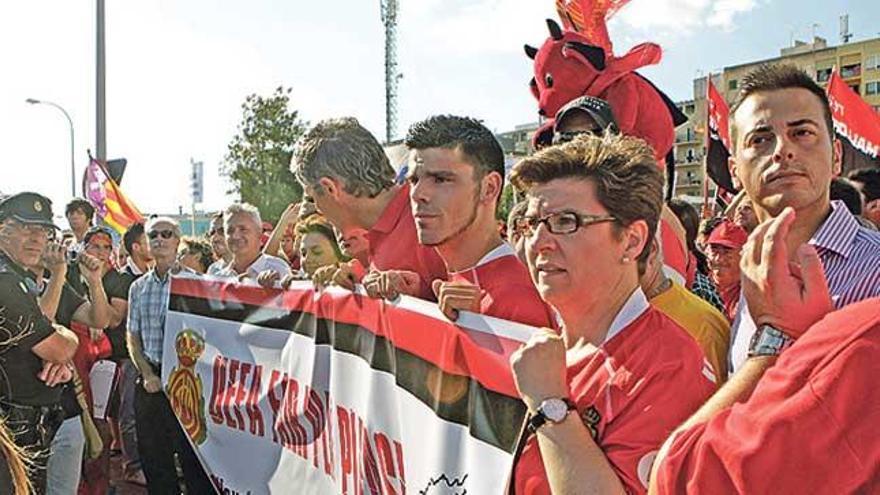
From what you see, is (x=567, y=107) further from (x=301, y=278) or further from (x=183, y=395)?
(x=183, y=395)

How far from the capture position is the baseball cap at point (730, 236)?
4.34m

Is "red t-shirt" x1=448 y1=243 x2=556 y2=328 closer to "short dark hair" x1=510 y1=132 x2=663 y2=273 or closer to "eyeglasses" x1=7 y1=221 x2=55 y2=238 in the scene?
"short dark hair" x1=510 y1=132 x2=663 y2=273

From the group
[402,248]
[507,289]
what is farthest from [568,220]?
[402,248]

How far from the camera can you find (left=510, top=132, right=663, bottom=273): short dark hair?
198 centimetres

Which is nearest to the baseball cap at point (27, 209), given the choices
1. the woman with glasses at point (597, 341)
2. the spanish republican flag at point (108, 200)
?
the woman with glasses at point (597, 341)

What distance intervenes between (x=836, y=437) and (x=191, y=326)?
4.44 m

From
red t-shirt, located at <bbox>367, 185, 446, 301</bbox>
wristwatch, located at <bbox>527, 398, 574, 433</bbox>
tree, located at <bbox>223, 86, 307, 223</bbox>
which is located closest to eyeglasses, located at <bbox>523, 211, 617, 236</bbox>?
wristwatch, located at <bbox>527, 398, 574, 433</bbox>

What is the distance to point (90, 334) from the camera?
6.30 meters

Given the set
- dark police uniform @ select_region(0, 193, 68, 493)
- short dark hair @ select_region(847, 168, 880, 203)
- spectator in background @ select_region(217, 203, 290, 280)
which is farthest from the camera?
short dark hair @ select_region(847, 168, 880, 203)

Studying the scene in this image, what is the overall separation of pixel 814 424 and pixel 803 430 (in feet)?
0.06

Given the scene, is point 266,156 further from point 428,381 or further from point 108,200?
point 428,381

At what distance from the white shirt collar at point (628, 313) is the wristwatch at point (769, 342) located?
1.31ft

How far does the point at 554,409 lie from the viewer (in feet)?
5.61

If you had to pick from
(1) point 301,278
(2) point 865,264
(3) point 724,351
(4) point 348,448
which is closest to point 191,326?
(1) point 301,278
